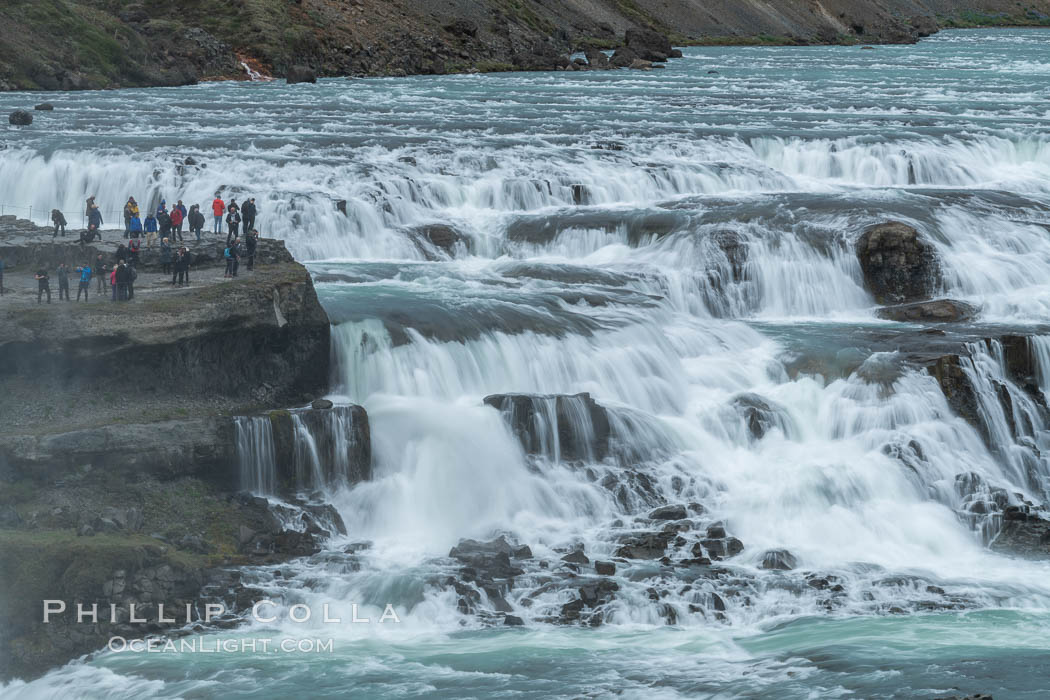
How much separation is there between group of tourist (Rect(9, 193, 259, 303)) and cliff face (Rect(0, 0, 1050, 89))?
4484 cm

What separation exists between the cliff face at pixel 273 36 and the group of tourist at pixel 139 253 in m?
44.8

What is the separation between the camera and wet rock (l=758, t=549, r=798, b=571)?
75.2ft

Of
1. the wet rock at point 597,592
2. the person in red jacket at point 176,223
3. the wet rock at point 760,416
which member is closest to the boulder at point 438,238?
the person in red jacket at point 176,223

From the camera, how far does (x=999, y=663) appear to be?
59.5 ft

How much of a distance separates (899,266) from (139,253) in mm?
21646

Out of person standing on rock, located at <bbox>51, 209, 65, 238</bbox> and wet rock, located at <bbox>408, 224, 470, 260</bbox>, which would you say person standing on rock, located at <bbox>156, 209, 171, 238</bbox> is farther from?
wet rock, located at <bbox>408, 224, 470, 260</bbox>

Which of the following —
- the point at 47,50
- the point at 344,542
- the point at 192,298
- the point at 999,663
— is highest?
the point at 47,50

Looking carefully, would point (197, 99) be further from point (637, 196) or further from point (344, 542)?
point (344, 542)

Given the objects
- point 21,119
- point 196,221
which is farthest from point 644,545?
point 21,119

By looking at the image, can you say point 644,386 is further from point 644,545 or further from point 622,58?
point 622,58

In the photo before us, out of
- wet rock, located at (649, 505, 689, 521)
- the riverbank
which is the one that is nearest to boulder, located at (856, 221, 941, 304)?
wet rock, located at (649, 505, 689, 521)

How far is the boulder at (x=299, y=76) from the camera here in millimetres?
83750

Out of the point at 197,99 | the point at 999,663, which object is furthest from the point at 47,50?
the point at 999,663

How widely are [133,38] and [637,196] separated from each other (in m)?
50.6
